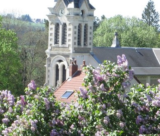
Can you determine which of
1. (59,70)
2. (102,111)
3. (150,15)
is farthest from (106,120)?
(150,15)

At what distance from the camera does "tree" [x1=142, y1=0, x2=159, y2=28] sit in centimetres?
9575

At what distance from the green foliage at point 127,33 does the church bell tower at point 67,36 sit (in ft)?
73.8

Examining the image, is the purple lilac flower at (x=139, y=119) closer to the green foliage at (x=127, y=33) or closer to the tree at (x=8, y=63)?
the tree at (x=8, y=63)

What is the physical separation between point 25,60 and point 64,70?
10.7m

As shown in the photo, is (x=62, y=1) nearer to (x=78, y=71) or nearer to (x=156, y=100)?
(x=78, y=71)

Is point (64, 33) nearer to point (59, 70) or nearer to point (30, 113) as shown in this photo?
point (59, 70)

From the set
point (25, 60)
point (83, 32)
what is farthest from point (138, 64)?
point (25, 60)

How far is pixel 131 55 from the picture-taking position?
5062 cm

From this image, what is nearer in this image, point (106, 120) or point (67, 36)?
point (106, 120)

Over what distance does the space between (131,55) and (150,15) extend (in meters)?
46.4

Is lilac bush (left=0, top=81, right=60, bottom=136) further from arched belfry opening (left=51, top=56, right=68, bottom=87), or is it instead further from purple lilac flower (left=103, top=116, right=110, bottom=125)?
arched belfry opening (left=51, top=56, right=68, bottom=87)

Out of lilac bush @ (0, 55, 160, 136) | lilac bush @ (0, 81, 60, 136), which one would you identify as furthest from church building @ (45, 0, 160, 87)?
lilac bush @ (0, 55, 160, 136)

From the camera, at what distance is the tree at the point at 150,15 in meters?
95.8

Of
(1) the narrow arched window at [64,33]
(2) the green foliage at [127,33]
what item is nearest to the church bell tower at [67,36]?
(1) the narrow arched window at [64,33]
